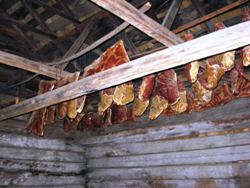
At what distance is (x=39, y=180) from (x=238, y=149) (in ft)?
13.9

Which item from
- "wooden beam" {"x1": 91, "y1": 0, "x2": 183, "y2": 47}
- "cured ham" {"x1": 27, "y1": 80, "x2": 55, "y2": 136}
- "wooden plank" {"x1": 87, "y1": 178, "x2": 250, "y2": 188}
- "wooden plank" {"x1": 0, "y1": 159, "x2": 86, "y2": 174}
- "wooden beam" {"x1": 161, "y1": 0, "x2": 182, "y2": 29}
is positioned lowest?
"wooden plank" {"x1": 87, "y1": 178, "x2": 250, "y2": 188}

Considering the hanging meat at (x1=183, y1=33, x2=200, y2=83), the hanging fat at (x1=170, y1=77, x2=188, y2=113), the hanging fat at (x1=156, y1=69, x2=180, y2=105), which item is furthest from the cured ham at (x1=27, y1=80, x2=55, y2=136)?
the hanging meat at (x1=183, y1=33, x2=200, y2=83)

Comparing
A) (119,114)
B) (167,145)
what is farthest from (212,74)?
(119,114)

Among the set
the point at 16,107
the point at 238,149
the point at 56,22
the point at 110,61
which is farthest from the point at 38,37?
the point at 238,149

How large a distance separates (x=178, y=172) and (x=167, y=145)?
0.58 metres

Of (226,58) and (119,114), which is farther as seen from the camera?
(119,114)

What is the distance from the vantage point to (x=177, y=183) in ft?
18.1

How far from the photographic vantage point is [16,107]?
4.79 metres

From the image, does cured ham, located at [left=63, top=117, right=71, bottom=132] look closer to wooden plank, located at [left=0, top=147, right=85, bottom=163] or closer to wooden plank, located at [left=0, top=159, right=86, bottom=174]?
wooden plank, located at [left=0, top=147, right=85, bottom=163]

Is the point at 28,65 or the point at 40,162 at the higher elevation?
the point at 28,65

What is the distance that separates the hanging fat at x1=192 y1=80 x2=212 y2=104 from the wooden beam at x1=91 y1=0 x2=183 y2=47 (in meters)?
1.19

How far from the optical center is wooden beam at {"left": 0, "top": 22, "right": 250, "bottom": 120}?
96.0 inches

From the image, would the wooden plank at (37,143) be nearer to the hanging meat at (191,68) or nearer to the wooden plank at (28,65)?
the wooden plank at (28,65)

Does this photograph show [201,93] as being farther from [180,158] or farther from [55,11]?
[55,11]
